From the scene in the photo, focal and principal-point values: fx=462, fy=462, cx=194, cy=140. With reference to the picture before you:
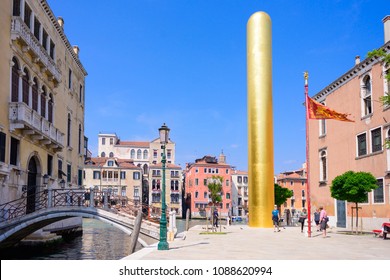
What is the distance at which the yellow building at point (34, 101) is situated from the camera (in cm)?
2219

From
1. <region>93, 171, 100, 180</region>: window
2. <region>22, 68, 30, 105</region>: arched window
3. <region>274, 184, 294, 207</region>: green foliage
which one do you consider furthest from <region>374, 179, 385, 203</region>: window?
<region>93, 171, 100, 180</region>: window

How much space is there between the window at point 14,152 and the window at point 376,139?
2098 cm

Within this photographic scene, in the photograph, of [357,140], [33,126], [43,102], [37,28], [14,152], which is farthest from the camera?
[357,140]

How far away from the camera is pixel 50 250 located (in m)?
26.2

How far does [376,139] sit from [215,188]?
60764 millimetres

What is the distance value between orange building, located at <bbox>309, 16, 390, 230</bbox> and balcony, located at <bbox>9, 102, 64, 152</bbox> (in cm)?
1836

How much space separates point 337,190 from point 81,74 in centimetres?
2511

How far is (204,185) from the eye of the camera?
9250 centimetres

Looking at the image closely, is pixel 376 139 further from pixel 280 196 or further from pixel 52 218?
pixel 52 218

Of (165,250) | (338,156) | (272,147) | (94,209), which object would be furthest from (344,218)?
(165,250)

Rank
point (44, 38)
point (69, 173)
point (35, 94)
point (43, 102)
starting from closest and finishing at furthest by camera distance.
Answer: point (35, 94) < point (43, 102) < point (44, 38) < point (69, 173)

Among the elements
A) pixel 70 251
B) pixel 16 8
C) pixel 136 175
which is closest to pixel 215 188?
pixel 136 175

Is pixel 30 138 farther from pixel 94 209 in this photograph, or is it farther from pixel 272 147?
pixel 272 147

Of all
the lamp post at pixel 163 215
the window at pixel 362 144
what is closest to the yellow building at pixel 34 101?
the lamp post at pixel 163 215
